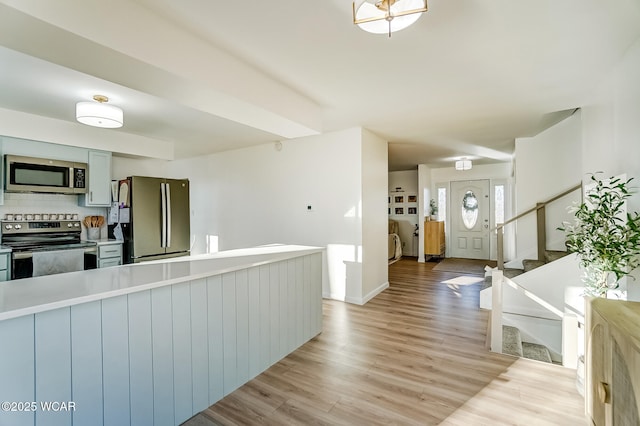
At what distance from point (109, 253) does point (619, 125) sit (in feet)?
18.5

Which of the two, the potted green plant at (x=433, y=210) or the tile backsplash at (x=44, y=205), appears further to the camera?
the potted green plant at (x=433, y=210)

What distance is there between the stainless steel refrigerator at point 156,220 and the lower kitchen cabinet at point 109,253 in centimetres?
8

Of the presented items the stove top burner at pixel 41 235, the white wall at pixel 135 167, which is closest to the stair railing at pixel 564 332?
the stove top burner at pixel 41 235

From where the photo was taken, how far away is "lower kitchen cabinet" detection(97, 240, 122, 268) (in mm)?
3969

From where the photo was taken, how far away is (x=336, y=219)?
4211 millimetres

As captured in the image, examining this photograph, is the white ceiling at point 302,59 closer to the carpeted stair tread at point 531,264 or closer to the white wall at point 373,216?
the white wall at point 373,216

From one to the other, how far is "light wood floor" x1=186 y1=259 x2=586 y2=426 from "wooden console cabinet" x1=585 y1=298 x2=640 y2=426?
0.64 m

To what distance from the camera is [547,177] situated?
15.3 ft

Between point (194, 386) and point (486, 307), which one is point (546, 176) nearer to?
point (486, 307)

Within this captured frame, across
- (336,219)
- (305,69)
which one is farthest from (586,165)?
(305,69)

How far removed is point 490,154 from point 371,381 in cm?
550

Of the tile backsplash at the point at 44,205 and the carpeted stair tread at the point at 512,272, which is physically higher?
the tile backsplash at the point at 44,205

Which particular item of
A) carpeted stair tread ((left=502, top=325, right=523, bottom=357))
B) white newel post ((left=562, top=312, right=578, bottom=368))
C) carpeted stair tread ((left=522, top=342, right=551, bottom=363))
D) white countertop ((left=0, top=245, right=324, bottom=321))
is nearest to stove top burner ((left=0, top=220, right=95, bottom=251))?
white countertop ((left=0, top=245, right=324, bottom=321))

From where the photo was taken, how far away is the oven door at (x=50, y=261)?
3.19m
